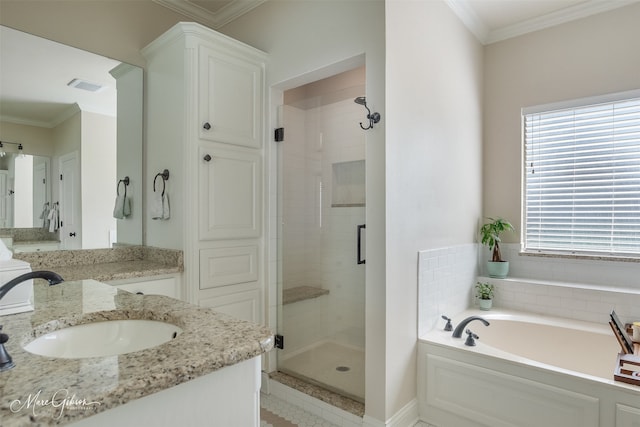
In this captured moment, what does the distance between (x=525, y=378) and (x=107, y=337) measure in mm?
1971

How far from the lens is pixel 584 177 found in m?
2.79

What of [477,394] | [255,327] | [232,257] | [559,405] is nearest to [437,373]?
[477,394]

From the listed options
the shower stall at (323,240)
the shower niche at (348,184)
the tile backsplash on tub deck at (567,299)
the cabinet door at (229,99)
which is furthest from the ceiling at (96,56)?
the tile backsplash on tub deck at (567,299)

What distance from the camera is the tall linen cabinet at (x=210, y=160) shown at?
2170 millimetres

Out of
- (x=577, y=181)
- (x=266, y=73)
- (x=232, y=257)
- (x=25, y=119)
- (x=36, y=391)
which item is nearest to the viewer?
(x=36, y=391)

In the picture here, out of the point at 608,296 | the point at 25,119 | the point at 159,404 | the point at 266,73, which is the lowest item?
the point at 608,296

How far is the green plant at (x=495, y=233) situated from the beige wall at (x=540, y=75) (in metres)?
0.17

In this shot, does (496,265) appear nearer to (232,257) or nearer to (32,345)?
(232,257)

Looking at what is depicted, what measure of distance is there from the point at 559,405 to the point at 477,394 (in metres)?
0.39

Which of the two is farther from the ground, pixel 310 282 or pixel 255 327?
pixel 255 327

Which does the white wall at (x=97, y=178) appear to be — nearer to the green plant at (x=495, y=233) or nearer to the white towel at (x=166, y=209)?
the white towel at (x=166, y=209)

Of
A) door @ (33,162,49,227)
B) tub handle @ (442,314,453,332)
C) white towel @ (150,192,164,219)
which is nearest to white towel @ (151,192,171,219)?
white towel @ (150,192,164,219)

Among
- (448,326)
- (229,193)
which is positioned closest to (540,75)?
(448,326)

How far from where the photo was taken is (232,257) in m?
2.39
